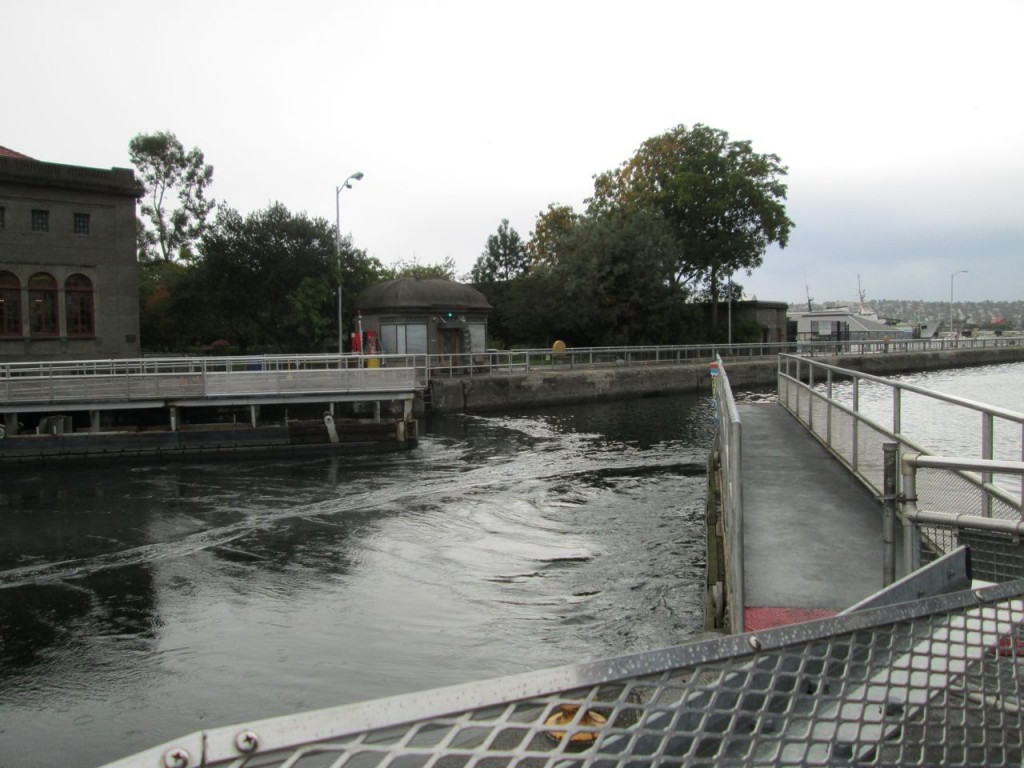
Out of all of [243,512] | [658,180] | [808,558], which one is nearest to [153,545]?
[243,512]

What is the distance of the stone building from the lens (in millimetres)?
36312

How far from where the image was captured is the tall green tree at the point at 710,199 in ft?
203

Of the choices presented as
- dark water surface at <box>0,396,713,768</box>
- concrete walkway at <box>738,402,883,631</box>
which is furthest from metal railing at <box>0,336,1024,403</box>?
concrete walkway at <box>738,402,883,631</box>

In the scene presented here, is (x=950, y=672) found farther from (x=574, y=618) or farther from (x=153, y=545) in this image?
(x=153, y=545)

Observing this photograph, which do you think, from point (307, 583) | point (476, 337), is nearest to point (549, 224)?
point (476, 337)

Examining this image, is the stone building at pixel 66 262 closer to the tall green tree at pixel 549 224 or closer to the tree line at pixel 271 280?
the tree line at pixel 271 280

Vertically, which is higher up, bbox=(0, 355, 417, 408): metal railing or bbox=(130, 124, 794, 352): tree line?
bbox=(130, 124, 794, 352): tree line

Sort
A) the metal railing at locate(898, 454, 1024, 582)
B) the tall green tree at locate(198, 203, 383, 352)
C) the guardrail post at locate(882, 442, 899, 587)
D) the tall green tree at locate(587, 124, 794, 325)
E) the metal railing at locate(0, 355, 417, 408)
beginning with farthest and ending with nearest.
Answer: the tall green tree at locate(587, 124, 794, 325) → the tall green tree at locate(198, 203, 383, 352) → the metal railing at locate(0, 355, 417, 408) → the guardrail post at locate(882, 442, 899, 587) → the metal railing at locate(898, 454, 1024, 582)

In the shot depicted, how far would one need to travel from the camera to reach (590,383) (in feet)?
136

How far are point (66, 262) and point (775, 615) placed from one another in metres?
38.5

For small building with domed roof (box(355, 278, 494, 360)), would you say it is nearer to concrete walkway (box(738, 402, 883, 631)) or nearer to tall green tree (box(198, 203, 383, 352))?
tall green tree (box(198, 203, 383, 352))

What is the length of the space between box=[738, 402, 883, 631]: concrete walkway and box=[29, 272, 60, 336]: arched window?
3342 centimetres

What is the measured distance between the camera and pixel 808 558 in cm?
745

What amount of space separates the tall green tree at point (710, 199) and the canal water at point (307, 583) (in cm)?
4154
